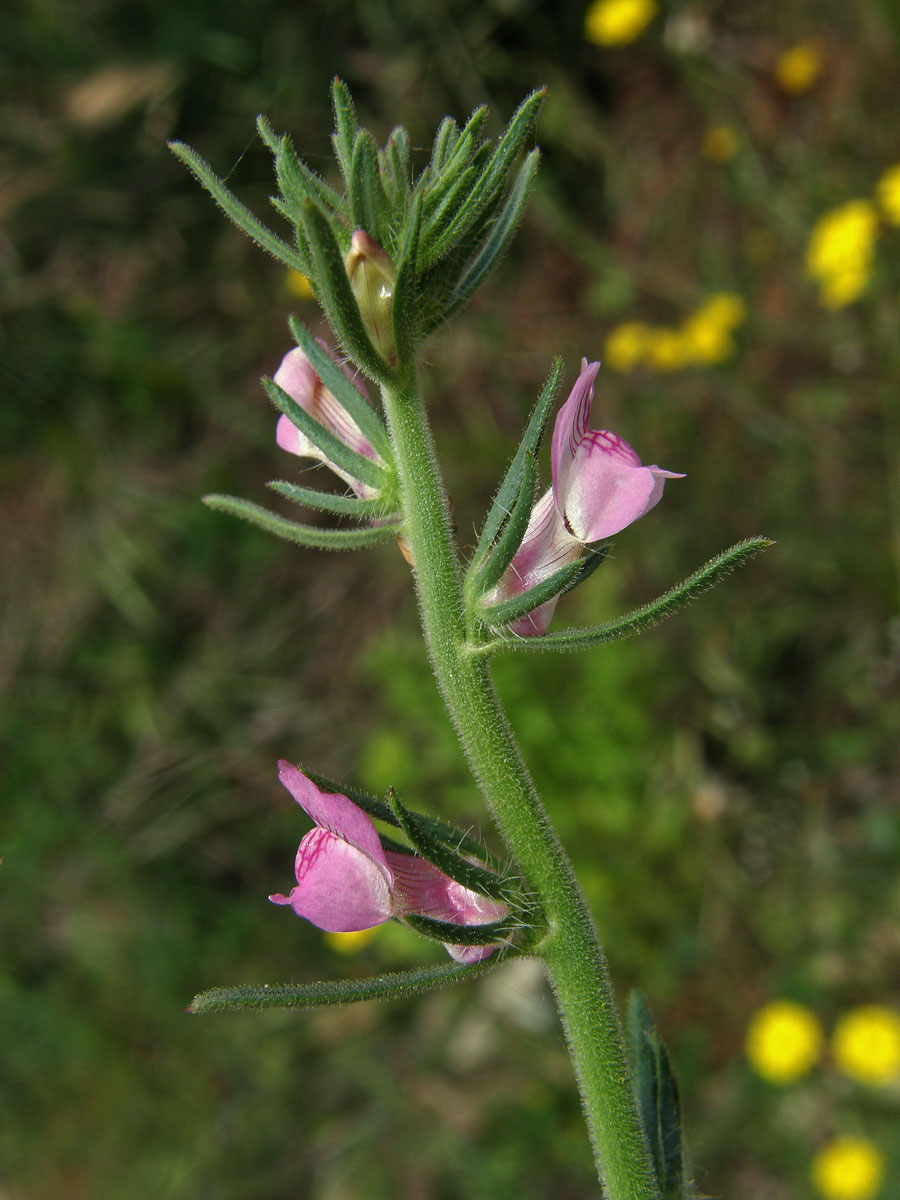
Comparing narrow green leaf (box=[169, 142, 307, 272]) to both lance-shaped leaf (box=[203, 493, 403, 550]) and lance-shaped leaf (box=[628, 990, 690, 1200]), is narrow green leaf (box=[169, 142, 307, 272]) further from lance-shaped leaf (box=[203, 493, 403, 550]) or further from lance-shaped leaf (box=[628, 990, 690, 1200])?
lance-shaped leaf (box=[628, 990, 690, 1200])

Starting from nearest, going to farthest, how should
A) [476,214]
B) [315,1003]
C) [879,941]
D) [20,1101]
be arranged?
[315,1003] → [476,214] → [879,941] → [20,1101]

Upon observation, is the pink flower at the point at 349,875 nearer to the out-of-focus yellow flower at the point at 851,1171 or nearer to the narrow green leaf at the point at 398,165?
the narrow green leaf at the point at 398,165

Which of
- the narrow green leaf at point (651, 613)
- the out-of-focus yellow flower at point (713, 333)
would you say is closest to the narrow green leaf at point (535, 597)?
the narrow green leaf at point (651, 613)

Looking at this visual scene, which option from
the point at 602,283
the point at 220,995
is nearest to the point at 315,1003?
the point at 220,995

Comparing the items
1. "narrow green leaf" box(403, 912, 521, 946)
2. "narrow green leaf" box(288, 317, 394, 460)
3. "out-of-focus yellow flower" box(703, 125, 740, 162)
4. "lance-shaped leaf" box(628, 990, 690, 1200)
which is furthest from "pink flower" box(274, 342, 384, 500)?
"out-of-focus yellow flower" box(703, 125, 740, 162)

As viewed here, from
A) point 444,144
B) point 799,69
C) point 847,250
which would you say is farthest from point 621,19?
point 444,144

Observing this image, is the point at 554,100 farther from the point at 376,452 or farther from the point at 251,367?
the point at 376,452
